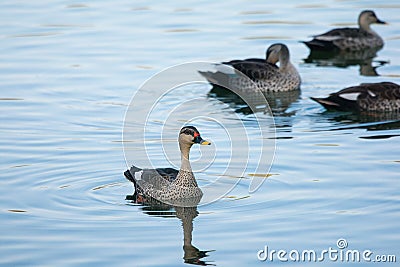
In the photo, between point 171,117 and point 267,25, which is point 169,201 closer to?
point 171,117

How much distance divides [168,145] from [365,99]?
3.44 metres

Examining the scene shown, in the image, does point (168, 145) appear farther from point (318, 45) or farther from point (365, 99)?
point (318, 45)

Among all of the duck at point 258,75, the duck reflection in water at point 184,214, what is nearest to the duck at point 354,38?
the duck at point 258,75

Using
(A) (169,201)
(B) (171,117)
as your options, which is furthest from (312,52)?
(A) (169,201)

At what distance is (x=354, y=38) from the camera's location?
752 inches

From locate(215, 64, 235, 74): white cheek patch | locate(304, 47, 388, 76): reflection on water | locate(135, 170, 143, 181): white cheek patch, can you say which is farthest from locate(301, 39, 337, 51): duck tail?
locate(135, 170, 143, 181): white cheek patch

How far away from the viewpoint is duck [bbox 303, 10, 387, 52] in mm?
18500

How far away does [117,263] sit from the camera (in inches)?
334

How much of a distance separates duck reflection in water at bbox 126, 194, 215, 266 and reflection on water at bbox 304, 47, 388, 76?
7.63m

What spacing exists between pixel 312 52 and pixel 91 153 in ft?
24.6

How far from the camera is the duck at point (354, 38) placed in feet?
60.7

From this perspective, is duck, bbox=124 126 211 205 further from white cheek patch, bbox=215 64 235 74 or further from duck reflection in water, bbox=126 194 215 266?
white cheek patch, bbox=215 64 235 74

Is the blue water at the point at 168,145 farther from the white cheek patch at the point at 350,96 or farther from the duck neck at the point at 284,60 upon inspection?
the duck neck at the point at 284,60

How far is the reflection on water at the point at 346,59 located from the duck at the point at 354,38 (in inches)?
3.9
